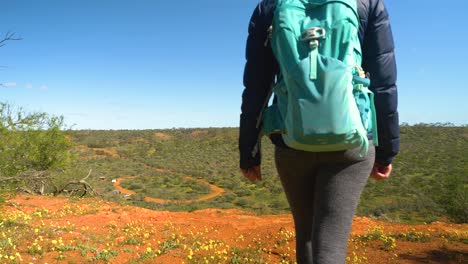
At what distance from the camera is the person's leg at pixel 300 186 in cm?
138

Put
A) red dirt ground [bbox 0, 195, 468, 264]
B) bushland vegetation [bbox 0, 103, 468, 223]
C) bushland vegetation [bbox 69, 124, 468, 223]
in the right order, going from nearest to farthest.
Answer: red dirt ground [bbox 0, 195, 468, 264] → bushland vegetation [bbox 0, 103, 468, 223] → bushland vegetation [bbox 69, 124, 468, 223]

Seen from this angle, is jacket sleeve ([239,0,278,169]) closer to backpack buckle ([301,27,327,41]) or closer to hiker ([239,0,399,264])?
hiker ([239,0,399,264])

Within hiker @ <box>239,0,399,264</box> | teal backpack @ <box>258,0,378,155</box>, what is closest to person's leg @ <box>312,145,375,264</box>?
hiker @ <box>239,0,399,264</box>

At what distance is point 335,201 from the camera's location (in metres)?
1.34

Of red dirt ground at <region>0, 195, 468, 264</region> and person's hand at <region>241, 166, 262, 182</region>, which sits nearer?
person's hand at <region>241, 166, 262, 182</region>

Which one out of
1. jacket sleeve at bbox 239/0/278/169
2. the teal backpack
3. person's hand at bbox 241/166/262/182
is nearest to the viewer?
the teal backpack

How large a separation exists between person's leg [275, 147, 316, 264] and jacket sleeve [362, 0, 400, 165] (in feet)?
1.32

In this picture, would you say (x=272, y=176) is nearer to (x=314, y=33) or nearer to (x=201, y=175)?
(x=201, y=175)

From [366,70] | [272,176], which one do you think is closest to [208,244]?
[366,70]

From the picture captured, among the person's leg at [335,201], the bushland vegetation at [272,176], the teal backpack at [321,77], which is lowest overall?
the bushland vegetation at [272,176]

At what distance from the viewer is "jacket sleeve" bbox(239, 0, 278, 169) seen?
1.50m

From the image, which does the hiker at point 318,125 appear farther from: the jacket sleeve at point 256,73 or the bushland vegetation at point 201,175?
the bushland vegetation at point 201,175

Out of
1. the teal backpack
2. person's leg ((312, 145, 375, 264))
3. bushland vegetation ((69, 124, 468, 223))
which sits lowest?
bushland vegetation ((69, 124, 468, 223))

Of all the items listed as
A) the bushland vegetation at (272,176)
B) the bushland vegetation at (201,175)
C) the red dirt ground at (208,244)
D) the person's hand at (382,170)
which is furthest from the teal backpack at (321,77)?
the bushland vegetation at (272,176)
